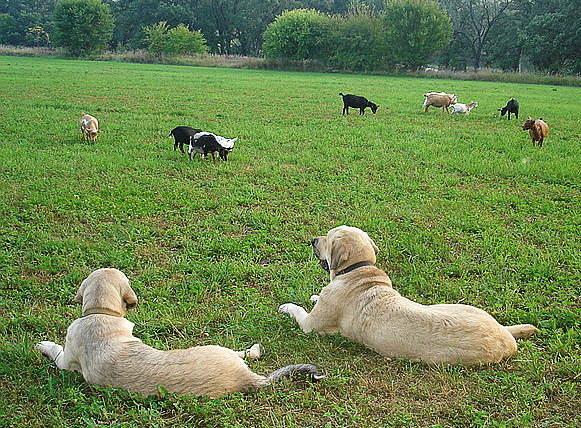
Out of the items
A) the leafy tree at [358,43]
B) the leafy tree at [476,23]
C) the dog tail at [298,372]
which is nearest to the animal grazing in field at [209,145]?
the dog tail at [298,372]

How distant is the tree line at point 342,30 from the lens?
5641 centimetres

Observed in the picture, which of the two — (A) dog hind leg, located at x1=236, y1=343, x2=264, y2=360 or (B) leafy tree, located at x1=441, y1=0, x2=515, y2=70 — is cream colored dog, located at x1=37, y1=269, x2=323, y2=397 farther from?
(B) leafy tree, located at x1=441, y1=0, x2=515, y2=70

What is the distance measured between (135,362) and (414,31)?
58980mm

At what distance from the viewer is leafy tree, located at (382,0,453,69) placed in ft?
184

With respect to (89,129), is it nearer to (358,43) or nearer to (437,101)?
(437,101)

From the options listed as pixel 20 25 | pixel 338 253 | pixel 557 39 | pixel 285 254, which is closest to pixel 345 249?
pixel 338 253

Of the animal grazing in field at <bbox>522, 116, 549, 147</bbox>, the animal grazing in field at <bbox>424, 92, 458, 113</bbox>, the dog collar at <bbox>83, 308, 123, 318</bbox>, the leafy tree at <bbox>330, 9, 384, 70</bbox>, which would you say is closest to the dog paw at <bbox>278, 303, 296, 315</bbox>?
the dog collar at <bbox>83, 308, 123, 318</bbox>

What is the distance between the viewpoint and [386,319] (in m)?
4.07

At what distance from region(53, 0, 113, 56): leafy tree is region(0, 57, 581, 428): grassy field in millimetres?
59752

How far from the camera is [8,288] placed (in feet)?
17.6

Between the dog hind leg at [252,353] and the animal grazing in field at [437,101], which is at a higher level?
the animal grazing in field at [437,101]

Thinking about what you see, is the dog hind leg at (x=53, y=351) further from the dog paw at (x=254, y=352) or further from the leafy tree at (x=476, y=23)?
the leafy tree at (x=476, y=23)

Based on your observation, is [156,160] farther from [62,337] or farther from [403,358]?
[403,358]

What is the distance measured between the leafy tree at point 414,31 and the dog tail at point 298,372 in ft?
185
